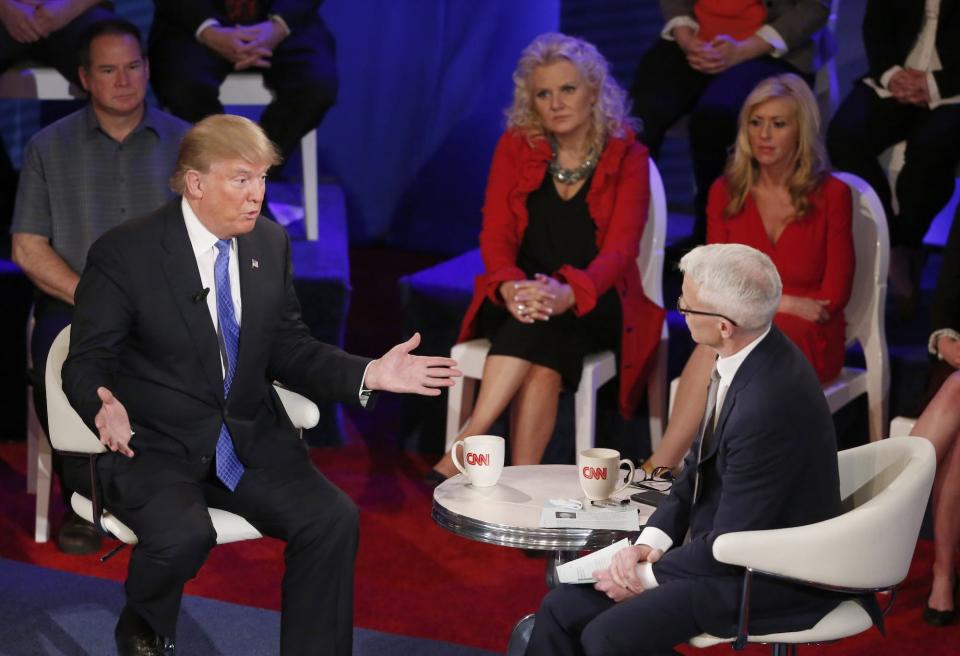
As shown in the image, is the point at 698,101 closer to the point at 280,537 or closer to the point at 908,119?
the point at 908,119

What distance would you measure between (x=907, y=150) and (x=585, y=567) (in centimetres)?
274

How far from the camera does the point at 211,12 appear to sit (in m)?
5.36

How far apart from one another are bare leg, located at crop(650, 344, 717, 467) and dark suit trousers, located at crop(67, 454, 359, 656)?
127 centimetres

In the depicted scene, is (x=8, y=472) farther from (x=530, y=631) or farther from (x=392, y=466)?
(x=530, y=631)

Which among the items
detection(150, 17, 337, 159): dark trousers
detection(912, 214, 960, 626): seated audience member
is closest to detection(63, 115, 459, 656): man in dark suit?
detection(912, 214, 960, 626): seated audience member

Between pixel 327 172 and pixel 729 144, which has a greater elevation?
pixel 729 144

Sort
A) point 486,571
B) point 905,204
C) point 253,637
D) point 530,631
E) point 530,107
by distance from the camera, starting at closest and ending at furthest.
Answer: point 530,631 < point 253,637 < point 486,571 < point 530,107 < point 905,204

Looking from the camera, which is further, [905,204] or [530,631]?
[905,204]

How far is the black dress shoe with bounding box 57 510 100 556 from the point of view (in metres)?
4.20

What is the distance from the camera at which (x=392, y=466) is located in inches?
197

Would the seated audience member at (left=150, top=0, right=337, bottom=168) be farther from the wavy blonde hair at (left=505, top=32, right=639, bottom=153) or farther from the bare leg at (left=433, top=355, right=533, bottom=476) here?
the bare leg at (left=433, top=355, right=533, bottom=476)

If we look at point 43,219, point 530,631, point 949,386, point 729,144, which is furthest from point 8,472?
point 949,386

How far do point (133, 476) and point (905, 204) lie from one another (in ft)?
9.89

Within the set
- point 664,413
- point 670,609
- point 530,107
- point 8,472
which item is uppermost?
point 530,107
